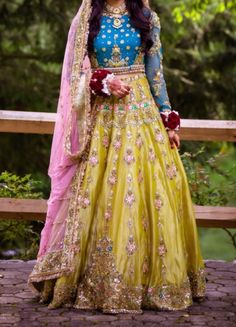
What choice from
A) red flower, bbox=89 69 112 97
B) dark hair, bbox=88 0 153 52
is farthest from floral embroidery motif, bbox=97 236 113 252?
dark hair, bbox=88 0 153 52

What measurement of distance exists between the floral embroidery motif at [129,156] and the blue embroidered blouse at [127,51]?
14.9 inches

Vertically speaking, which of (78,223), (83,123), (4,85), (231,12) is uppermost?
(231,12)

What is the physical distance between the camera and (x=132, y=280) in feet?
19.8

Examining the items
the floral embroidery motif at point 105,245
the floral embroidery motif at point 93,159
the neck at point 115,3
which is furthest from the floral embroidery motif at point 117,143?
the neck at point 115,3

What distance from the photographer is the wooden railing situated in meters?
7.10

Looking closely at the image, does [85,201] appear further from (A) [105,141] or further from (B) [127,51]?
(B) [127,51]

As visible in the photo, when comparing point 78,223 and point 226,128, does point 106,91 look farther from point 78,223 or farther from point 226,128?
point 226,128

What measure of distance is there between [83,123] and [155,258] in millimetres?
865

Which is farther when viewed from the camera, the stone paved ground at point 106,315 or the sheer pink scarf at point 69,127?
the sheer pink scarf at point 69,127

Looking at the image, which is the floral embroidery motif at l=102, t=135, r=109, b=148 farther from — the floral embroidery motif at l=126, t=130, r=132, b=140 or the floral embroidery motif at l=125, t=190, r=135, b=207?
the floral embroidery motif at l=125, t=190, r=135, b=207

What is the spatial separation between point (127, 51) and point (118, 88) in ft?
0.79

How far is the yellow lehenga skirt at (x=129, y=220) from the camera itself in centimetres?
605

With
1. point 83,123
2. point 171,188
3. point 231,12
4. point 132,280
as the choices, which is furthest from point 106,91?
point 231,12

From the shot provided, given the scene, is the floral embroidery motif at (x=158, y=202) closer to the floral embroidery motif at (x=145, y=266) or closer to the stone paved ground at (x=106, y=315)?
the floral embroidery motif at (x=145, y=266)
